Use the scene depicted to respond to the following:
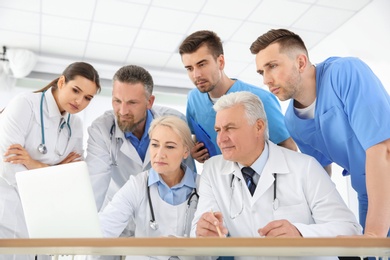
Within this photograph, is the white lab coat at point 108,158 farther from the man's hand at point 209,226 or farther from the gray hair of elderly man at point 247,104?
the man's hand at point 209,226

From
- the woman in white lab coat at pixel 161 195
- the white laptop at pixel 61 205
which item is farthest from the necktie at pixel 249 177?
the white laptop at pixel 61 205

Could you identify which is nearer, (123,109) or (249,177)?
(249,177)

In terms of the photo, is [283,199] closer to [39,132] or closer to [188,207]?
[188,207]

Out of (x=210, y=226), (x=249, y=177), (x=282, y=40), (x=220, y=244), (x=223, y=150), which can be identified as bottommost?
(x=220, y=244)

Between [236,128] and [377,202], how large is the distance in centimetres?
62

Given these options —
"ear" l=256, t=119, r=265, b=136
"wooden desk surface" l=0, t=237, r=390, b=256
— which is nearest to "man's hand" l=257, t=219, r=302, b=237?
"wooden desk surface" l=0, t=237, r=390, b=256

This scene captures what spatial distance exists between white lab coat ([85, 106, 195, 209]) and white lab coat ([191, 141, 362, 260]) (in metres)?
0.43

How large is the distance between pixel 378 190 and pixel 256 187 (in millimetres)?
449

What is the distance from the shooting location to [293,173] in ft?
5.43

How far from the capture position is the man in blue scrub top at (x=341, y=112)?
1493 millimetres

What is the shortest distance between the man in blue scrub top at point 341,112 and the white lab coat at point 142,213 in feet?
2.10

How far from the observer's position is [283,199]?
162 centimetres

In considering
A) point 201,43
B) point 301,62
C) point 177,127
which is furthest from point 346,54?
point 177,127

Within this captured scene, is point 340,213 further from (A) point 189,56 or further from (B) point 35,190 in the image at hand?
(A) point 189,56
